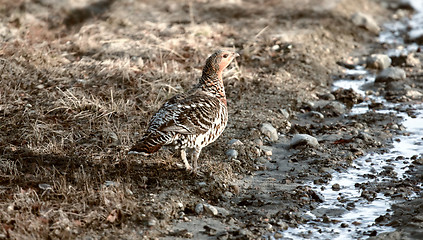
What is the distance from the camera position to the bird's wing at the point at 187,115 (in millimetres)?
6160

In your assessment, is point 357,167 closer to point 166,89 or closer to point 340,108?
point 340,108

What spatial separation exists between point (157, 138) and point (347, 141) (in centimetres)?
300

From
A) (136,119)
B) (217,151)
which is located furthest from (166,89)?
(217,151)

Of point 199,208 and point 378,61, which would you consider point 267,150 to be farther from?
point 378,61

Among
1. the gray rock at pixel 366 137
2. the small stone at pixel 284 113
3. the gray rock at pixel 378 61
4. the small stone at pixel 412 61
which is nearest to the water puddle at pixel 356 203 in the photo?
the gray rock at pixel 366 137

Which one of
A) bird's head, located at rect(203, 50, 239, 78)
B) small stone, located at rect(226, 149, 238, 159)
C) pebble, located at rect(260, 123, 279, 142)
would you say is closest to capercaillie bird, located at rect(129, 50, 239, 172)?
bird's head, located at rect(203, 50, 239, 78)

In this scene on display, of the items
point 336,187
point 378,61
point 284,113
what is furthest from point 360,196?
point 378,61

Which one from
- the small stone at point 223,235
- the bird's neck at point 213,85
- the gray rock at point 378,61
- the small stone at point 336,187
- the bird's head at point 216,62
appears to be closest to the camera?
the small stone at point 223,235

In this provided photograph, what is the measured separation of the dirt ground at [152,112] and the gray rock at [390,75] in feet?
2.85

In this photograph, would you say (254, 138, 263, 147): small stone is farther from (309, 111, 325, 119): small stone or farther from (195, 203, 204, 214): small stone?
(195, 203, 204, 214): small stone

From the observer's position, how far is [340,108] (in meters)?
8.95

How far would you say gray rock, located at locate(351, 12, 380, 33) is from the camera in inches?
539

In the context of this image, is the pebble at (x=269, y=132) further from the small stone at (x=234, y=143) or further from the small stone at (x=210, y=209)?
the small stone at (x=210, y=209)

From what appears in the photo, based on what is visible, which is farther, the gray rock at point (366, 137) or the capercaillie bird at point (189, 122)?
the gray rock at point (366, 137)
